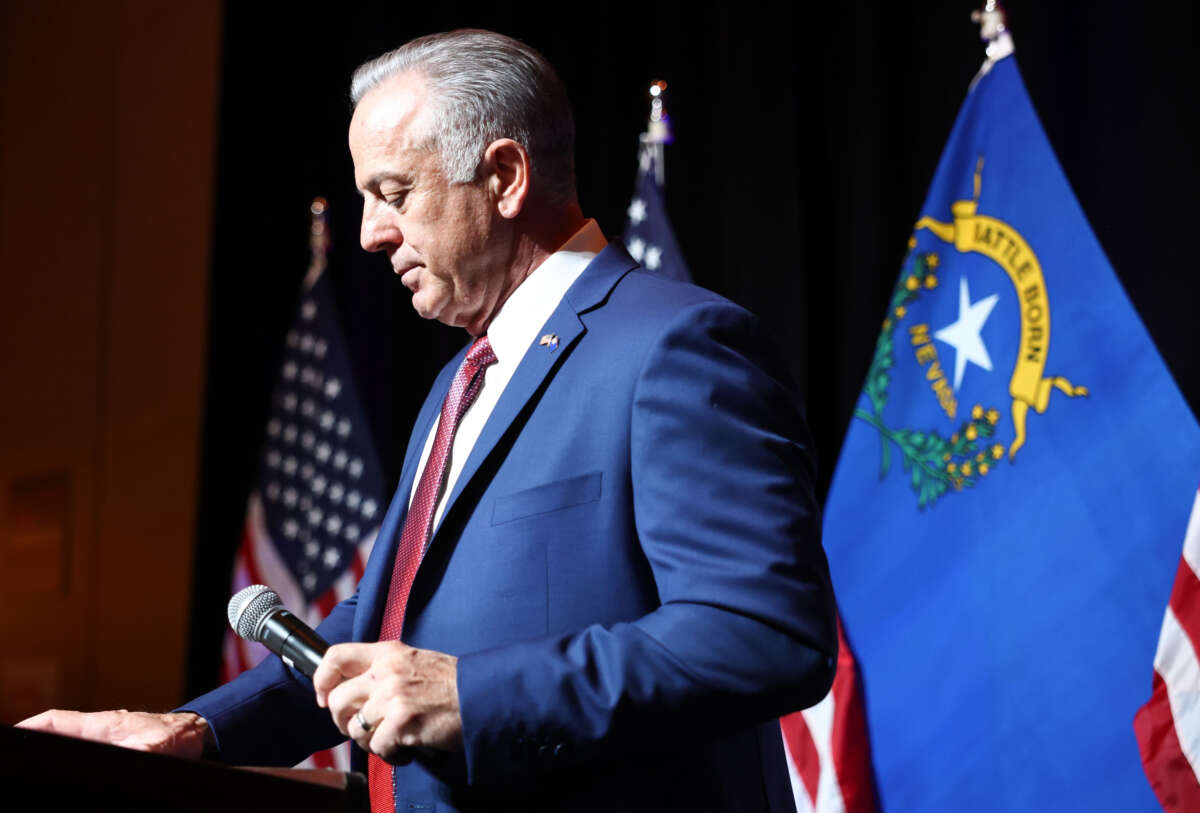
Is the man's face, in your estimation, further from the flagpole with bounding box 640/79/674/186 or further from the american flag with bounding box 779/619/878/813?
the flagpole with bounding box 640/79/674/186

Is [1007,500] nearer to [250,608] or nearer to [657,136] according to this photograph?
[657,136]

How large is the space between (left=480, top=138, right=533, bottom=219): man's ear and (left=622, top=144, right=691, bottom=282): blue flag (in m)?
1.76

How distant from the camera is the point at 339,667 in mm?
959

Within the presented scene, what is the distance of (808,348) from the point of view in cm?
325

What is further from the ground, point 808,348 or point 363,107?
point 363,107

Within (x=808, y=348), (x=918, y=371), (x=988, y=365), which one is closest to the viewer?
(x=988, y=365)

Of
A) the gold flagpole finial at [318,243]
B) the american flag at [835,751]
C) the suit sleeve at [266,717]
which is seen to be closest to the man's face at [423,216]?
the suit sleeve at [266,717]

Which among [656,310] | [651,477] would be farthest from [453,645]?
[656,310]

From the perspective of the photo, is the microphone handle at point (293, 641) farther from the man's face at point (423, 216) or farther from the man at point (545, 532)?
the man's face at point (423, 216)

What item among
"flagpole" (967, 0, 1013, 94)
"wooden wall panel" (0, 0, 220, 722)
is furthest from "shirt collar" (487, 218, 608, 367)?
"wooden wall panel" (0, 0, 220, 722)

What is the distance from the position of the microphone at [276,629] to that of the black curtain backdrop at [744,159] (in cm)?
176

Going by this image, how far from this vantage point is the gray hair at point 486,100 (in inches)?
57.2

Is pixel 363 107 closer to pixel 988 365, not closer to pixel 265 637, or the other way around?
pixel 265 637

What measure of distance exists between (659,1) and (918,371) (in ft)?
5.61
